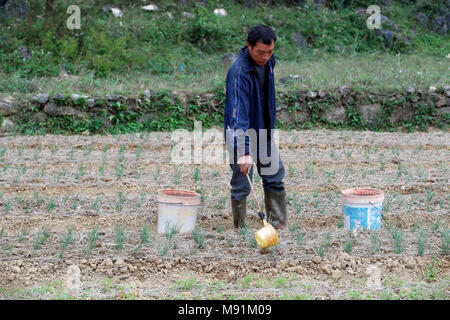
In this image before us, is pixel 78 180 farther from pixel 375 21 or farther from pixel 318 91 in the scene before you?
pixel 375 21

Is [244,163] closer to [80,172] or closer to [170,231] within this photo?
[170,231]

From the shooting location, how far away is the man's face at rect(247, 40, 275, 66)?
4066 mm

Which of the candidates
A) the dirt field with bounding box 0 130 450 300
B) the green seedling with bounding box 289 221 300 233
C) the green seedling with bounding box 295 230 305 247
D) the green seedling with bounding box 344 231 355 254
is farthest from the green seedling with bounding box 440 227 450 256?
the green seedling with bounding box 289 221 300 233

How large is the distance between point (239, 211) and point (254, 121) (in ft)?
2.40

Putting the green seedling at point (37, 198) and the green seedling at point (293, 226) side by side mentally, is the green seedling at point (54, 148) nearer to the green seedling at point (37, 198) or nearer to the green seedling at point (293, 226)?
the green seedling at point (37, 198)

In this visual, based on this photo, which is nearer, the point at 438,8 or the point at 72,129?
the point at 72,129

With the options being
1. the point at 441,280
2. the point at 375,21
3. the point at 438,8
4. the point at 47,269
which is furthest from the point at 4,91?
the point at 438,8

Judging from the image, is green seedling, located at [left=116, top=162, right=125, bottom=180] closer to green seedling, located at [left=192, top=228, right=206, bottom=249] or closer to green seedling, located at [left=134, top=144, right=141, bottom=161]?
green seedling, located at [left=134, top=144, right=141, bottom=161]

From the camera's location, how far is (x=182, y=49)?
12461 millimetres

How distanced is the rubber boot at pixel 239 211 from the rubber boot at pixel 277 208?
224 millimetres

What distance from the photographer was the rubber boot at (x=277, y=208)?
4664mm

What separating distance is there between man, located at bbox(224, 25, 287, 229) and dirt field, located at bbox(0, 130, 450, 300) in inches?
10.1

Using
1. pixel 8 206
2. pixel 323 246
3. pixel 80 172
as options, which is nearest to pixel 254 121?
pixel 323 246

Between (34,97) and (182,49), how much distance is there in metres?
4.34
